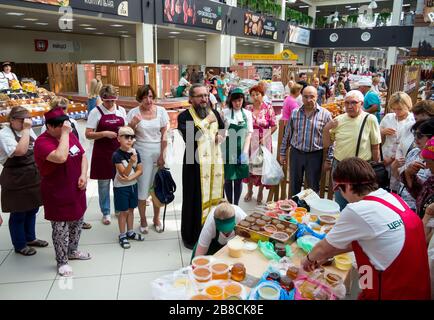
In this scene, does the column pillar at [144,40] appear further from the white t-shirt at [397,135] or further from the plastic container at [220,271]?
the plastic container at [220,271]

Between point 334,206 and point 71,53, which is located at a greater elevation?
point 71,53

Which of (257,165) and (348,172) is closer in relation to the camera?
(348,172)

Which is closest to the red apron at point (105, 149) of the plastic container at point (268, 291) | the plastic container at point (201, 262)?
the plastic container at point (201, 262)

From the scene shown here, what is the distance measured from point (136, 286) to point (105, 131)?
1.58 meters

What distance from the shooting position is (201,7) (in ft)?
43.4

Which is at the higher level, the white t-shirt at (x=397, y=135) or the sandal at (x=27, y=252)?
the white t-shirt at (x=397, y=135)

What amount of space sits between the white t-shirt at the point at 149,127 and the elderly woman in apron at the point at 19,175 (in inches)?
37.4

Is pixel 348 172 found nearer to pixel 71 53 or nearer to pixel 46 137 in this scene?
pixel 46 137

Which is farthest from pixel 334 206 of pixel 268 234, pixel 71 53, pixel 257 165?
pixel 71 53

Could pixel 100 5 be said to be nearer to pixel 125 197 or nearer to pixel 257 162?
pixel 257 162

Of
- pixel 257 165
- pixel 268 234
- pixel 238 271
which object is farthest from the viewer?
pixel 257 165

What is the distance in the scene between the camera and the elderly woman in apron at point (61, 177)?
8.51ft

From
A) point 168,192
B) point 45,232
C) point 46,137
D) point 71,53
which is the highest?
point 71,53

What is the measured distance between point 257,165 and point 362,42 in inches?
817
